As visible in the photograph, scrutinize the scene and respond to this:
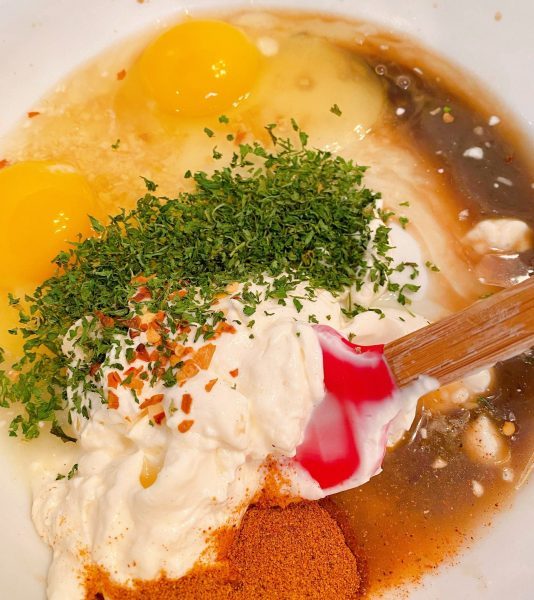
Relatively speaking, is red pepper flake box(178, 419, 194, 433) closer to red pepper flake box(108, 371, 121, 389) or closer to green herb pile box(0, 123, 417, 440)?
red pepper flake box(108, 371, 121, 389)

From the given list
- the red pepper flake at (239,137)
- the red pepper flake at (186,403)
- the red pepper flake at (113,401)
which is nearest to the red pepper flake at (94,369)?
the red pepper flake at (113,401)

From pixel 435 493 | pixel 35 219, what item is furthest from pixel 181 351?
pixel 435 493

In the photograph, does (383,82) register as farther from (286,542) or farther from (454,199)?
(286,542)

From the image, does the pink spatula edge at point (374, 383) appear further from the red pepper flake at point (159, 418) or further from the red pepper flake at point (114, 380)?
the red pepper flake at point (114, 380)

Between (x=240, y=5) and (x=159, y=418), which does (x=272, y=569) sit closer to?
(x=159, y=418)

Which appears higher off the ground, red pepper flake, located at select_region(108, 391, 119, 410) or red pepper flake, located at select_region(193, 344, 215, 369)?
red pepper flake, located at select_region(193, 344, 215, 369)

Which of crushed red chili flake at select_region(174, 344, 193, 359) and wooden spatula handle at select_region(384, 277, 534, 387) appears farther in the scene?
crushed red chili flake at select_region(174, 344, 193, 359)

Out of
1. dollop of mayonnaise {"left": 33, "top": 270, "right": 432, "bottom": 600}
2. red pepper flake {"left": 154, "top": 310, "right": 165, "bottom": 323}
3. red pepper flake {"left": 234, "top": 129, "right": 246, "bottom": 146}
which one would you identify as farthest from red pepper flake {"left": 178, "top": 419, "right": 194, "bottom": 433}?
red pepper flake {"left": 234, "top": 129, "right": 246, "bottom": 146}
